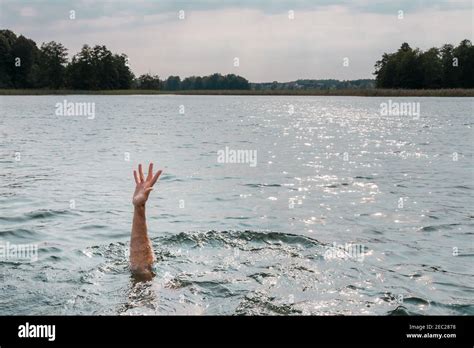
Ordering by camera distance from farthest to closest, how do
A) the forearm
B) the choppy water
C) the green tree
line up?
the green tree
the forearm
the choppy water

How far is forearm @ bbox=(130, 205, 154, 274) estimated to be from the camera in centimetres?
1117

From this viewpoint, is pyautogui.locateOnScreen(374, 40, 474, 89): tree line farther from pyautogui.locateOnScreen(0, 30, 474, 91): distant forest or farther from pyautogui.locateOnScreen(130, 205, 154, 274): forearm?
pyautogui.locateOnScreen(130, 205, 154, 274): forearm

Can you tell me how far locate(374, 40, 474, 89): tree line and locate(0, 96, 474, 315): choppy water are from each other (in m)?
147

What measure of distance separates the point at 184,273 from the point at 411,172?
1882cm

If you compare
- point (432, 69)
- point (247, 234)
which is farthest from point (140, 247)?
point (432, 69)

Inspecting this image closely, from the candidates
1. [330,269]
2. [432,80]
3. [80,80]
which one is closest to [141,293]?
[330,269]

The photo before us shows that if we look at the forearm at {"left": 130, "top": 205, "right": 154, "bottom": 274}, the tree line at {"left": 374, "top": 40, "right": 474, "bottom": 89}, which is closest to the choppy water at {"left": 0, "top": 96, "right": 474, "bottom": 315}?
the forearm at {"left": 130, "top": 205, "right": 154, "bottom": 274}

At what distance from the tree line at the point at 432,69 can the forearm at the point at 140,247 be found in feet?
553

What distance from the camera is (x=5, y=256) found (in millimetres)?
13656

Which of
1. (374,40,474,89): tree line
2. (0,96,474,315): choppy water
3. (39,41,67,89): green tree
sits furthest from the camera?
(39,41,67,89): green tree

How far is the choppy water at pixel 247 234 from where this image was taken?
427 inches

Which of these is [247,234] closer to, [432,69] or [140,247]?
[140,247]

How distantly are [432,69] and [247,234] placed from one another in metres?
168

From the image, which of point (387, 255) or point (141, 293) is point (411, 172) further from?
point (141, 293)
